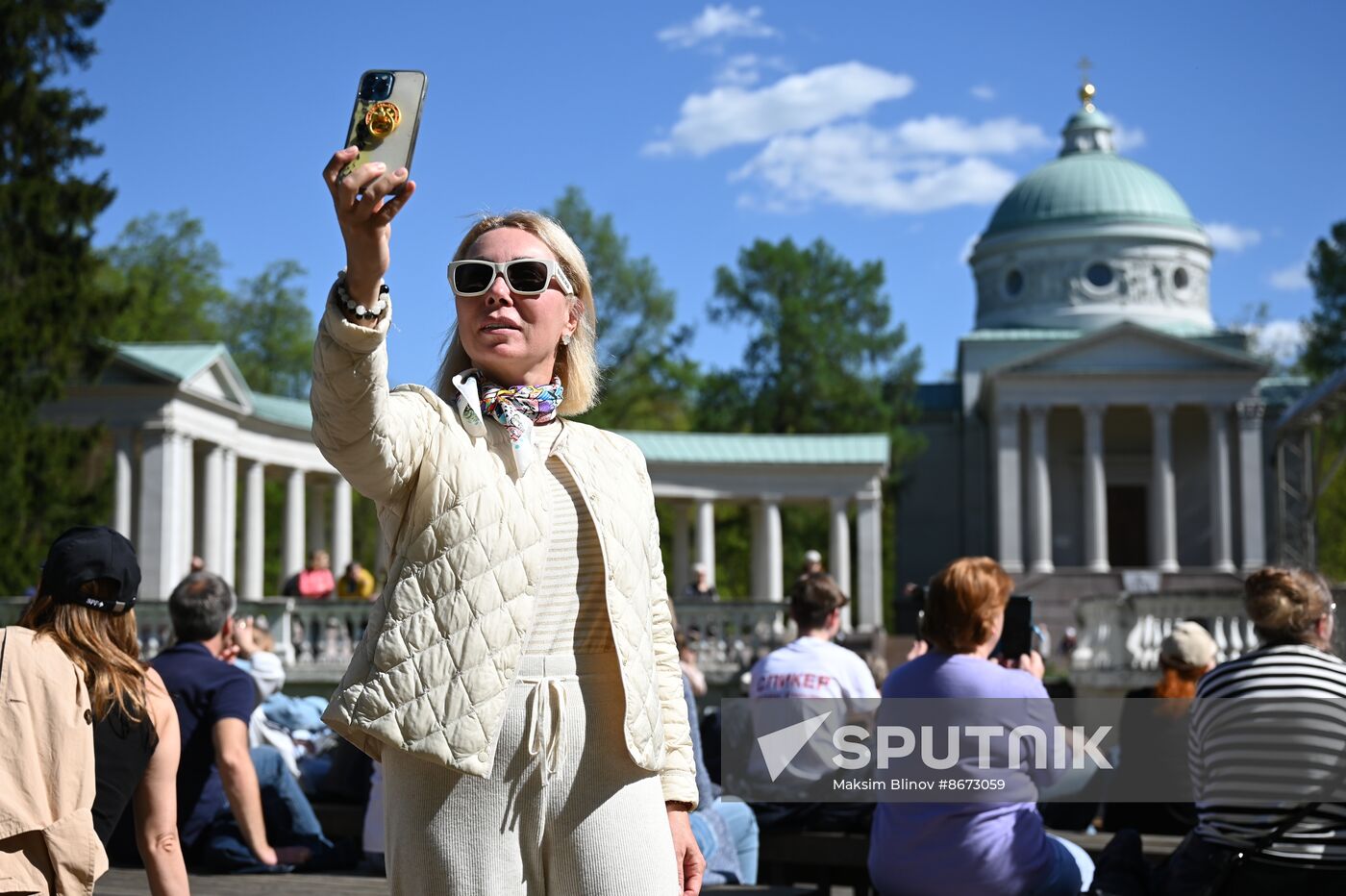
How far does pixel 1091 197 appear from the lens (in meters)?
74.5

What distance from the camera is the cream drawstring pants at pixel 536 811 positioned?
3.60 meters

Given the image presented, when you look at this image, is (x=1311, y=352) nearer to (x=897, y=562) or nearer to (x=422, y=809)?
(x=897, y=562)

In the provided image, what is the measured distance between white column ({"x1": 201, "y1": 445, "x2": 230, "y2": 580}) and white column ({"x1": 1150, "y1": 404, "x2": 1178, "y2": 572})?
38.3m

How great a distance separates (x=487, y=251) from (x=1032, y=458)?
64.4 metres

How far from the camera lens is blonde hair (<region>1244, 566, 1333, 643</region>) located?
23.8 feet

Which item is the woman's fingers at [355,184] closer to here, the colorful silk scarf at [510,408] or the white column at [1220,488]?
the colorful silk scarf at [510,408]

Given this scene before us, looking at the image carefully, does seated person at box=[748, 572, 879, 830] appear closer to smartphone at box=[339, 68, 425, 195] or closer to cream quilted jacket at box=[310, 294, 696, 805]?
cream quilted jacket at box=[310, 294, 696, 805]

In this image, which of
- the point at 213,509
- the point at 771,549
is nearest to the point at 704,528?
the point at 771,549

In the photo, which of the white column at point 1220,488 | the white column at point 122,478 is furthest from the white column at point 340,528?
the white column at point 1220,488

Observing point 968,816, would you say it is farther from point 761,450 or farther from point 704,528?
point 761,450

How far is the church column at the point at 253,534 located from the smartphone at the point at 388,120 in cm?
4587

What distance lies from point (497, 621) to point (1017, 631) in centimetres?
558

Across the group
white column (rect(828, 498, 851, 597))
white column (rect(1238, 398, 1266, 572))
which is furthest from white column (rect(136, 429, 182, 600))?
white column (rect(1238, 398, 1266, 572))

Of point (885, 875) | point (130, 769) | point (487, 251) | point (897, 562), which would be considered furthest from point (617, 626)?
point (897, 562)
